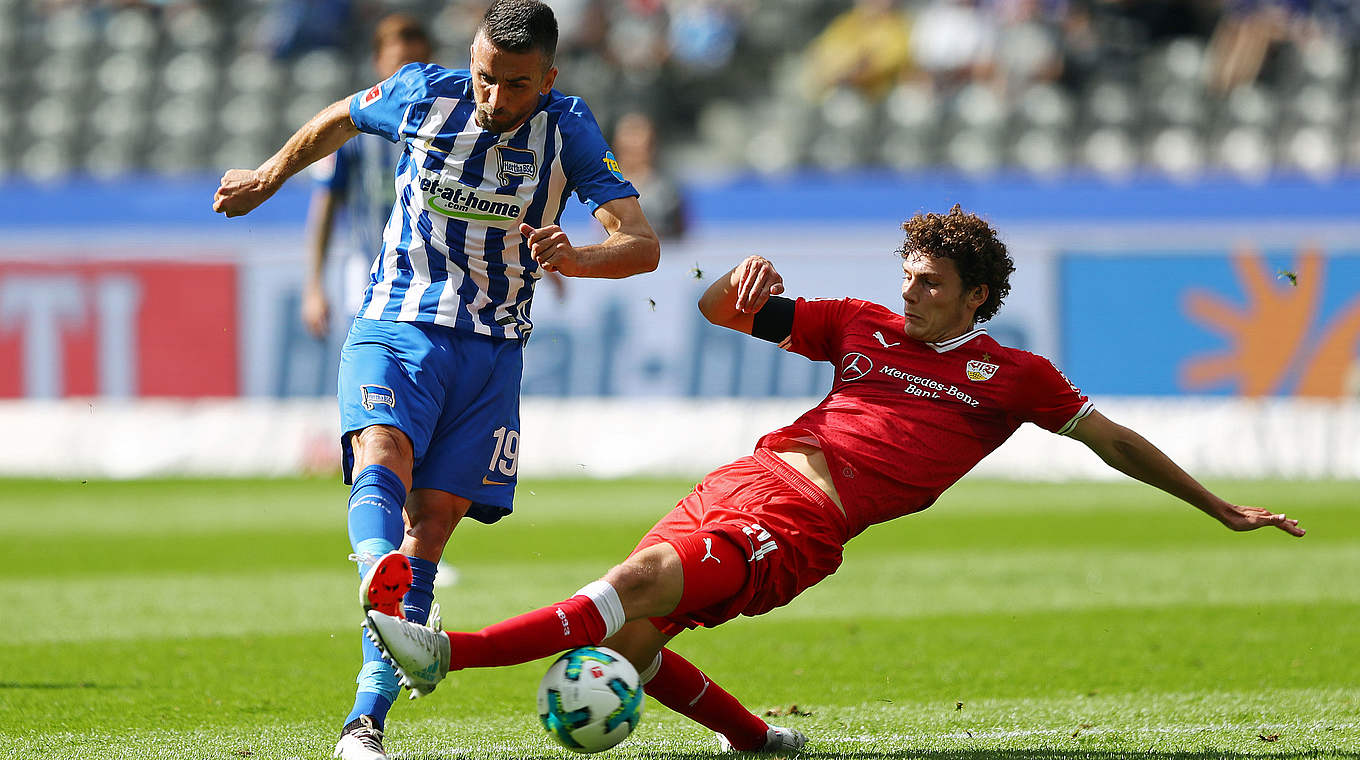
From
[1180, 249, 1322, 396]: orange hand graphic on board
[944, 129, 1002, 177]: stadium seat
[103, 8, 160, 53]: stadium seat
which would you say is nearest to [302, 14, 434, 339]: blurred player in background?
[1180, 249, 1322, 396]: orange hand graphic on board

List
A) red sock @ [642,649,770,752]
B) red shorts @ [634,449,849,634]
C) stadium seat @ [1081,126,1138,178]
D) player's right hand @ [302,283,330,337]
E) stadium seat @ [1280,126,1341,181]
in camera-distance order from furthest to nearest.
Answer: stadium seat @ [1081,126,1138,178] < stadium seat @ [1280,126,1341,181] < player's right hand @ [302,283,330,337] < red sock @ [642,649,770,752] < red shorts @ [634,449,849,634]

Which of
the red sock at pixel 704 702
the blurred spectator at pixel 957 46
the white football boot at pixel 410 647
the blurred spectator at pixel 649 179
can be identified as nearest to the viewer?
the white football boot at pixel 410 647

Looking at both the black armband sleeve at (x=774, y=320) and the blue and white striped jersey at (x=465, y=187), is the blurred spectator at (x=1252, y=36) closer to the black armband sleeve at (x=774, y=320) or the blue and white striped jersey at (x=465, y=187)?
the black armband sleeve at (x=774, y=320)

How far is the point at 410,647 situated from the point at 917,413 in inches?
69.9

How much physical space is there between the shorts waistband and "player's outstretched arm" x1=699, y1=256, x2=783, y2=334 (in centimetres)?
44

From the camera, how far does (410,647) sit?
400 centimetres

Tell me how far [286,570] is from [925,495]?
5582mm

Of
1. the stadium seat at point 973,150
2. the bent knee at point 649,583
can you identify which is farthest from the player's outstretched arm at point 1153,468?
the stadium seat at point 973,150

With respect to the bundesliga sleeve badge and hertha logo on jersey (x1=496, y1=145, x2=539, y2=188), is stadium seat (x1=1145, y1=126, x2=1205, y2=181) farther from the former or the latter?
the bundesliga sleeve badge

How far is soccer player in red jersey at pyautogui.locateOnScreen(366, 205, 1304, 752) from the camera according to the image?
15.6ft

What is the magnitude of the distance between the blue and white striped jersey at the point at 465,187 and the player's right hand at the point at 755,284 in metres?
0.45

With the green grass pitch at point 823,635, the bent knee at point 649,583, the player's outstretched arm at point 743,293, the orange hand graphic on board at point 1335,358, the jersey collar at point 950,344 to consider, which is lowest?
the green grass pitch at point 823,635

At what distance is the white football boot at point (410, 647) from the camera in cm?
398

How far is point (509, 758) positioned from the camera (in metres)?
4.91
